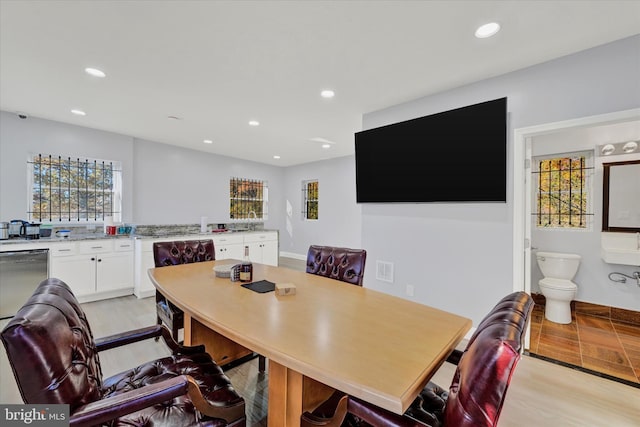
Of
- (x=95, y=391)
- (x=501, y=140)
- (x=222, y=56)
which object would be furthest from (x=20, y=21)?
(x=501, y=140)

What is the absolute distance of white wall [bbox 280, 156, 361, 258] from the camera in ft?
21.5

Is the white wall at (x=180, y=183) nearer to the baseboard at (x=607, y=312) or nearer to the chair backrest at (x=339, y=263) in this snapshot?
the chair backrest at (x=339, y=263)

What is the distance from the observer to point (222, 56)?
237cm

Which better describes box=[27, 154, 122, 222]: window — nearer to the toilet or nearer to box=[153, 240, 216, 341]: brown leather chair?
box=[153, 240, 216, 341]: brown leather chair

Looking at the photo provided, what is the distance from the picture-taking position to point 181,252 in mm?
2754

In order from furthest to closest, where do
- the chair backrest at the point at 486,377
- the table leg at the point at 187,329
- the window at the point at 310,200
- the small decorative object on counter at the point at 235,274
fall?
the window at the point at 310,200, the small decorative object on counter at the point at 235,274, the table leg at the point at 187,329, the chair backrest at the point at 486,377

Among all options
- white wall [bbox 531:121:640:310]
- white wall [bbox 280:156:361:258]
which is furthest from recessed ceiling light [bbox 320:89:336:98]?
white wall [bbox 280:156:361:258]

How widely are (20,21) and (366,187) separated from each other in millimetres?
3329

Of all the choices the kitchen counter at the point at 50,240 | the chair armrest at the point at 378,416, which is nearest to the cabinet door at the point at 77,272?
the kitchen counter at the point at 50,240

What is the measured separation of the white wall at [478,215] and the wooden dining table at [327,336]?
5.04ft

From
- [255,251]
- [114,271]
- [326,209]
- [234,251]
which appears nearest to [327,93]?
[234,251]

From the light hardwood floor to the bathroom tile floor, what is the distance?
20 centimetres

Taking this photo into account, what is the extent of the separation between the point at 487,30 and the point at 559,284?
2.86m

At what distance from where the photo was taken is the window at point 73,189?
4.15m
